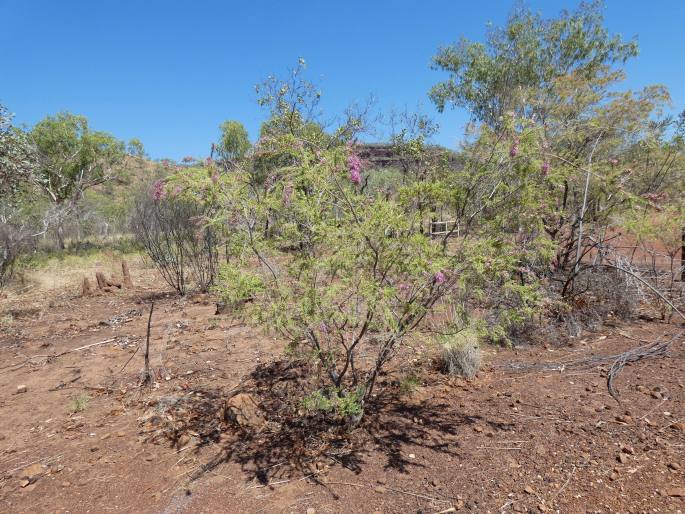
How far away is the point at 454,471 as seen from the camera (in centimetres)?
259

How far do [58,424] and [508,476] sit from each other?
361 cm

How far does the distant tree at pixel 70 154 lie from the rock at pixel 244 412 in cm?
1852

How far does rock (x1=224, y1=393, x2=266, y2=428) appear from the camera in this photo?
3285mm

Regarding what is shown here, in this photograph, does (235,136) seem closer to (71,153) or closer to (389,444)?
(71,153)

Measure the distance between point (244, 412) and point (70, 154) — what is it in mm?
21129

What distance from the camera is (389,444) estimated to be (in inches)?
116

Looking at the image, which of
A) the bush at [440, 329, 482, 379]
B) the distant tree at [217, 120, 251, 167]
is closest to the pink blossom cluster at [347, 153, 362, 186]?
the bush at [440, 329, 482, 379]

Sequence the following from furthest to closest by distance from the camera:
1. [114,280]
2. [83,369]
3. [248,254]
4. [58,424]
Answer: [114,280], [83,369], [58,424], [248,254]

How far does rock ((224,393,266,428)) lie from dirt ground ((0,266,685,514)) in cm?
12

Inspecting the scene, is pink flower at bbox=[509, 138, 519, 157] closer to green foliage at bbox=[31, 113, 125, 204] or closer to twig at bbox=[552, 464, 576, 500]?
twig at bbox=[552, 464, 576, 500]

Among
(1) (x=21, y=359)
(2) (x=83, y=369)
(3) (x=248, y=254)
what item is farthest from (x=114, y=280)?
(3) (x=248, y=254)

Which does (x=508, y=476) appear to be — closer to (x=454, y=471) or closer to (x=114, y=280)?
(x=454, y=471)

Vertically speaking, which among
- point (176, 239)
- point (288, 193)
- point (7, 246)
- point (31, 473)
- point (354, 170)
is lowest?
point (31, 473)

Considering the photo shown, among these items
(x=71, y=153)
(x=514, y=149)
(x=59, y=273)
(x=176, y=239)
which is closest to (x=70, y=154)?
(x=71, y=153)
